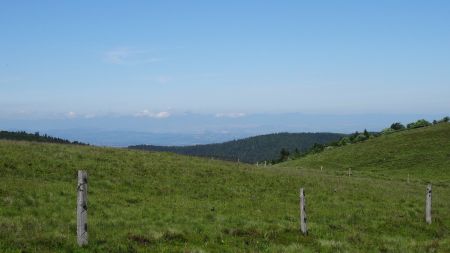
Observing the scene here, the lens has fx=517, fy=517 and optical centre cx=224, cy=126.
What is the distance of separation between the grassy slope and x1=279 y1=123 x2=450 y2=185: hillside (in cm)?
3452

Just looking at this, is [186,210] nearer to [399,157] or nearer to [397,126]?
[399,157]

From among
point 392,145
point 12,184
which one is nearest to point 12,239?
point 12,184

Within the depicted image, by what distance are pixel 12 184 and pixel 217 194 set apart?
1101 cm

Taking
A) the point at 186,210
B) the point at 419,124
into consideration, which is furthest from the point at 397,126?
the point at 186,210

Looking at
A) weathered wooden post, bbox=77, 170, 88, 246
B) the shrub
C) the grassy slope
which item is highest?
the shrub

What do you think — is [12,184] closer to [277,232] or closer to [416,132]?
[277,232]

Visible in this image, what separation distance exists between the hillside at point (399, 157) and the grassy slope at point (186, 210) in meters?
34.5

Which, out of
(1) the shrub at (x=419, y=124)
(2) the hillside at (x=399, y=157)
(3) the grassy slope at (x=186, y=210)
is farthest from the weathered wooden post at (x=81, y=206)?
(1) the shrub at (x=419, y=124)

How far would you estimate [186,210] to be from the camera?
75.0 ft

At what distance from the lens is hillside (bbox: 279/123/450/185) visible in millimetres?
71188

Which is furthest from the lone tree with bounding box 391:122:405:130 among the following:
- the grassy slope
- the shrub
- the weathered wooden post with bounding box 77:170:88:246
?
the weathered wooden post with bounding box 77:170:88:246

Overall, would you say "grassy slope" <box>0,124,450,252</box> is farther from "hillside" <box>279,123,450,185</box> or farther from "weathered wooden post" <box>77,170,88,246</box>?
"hillside" <box>279,123,450,185</box>

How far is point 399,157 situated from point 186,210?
65849 mm

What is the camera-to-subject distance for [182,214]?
856 inches
